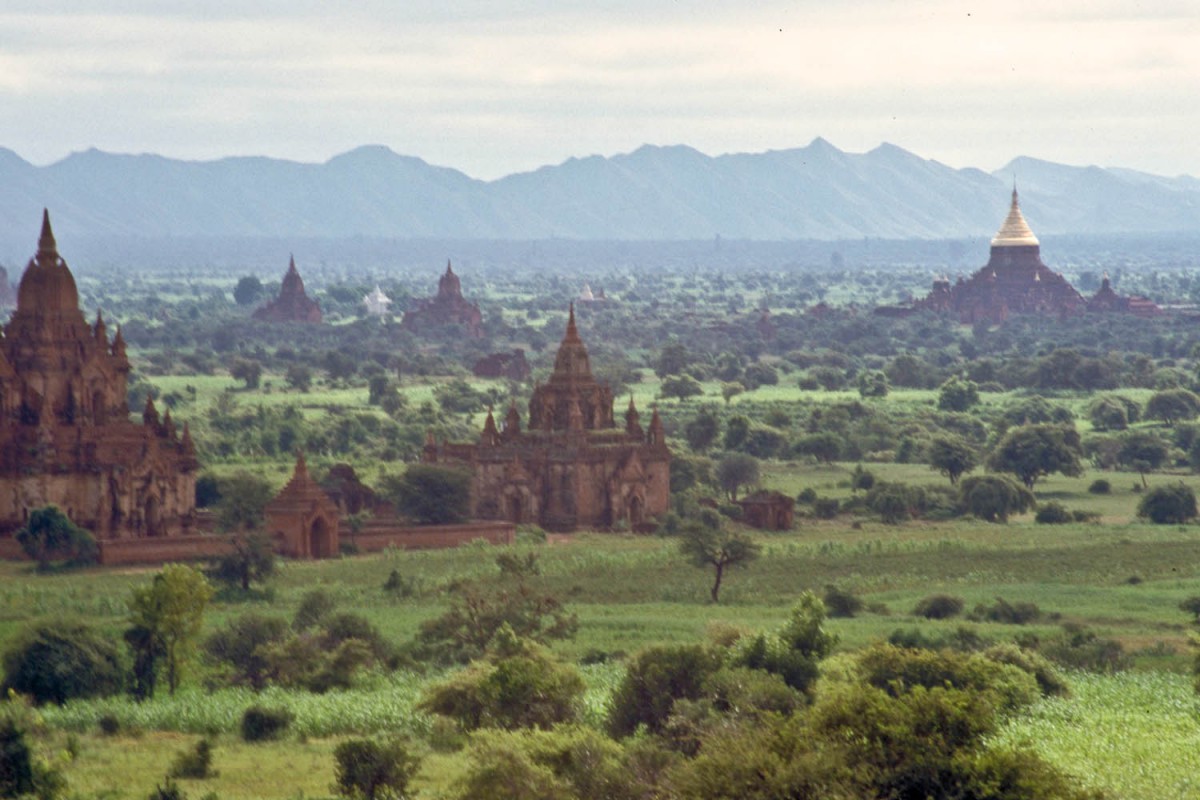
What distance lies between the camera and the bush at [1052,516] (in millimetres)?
63750

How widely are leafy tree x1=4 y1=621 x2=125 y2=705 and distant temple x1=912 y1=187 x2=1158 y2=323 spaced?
13183 centimetres

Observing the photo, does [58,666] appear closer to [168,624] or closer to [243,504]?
[168,624]

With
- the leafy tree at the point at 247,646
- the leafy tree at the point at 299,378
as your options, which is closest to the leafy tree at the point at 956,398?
the leafy tree at the point at 299,378

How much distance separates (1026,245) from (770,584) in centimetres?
12008

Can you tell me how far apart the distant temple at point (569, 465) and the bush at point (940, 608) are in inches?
603

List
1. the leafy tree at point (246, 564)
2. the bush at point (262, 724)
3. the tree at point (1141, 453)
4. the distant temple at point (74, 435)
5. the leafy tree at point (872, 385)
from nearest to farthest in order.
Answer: the bush at point (262, 724)
the leafy tree at point (246, 564)
the distant temple at point (74, 435)
the tree at point (1141, 453)
the leafy tree at point (872, 385)

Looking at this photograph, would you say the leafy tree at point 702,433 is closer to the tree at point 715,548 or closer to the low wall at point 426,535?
the low wall at point 426,535

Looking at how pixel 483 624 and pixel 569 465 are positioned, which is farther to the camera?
pixel 569 465

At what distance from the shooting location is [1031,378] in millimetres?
117812

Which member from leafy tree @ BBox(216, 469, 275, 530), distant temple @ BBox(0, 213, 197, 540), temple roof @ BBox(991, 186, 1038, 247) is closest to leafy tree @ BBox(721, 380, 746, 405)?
leafy tree @ BBox(216, 469, 275, 530)

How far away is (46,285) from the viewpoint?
58656 millimetres

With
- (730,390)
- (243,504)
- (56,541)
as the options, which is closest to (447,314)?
(730,390)

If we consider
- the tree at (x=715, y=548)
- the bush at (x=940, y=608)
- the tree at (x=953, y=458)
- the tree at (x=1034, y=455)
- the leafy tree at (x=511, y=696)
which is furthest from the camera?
the tree at (x=953, y=458)

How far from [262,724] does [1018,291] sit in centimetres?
13960
